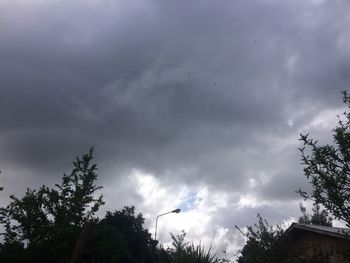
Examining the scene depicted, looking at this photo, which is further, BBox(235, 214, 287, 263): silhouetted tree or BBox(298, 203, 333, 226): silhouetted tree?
BBox(298, 203, 333, 226): silhouetted tree

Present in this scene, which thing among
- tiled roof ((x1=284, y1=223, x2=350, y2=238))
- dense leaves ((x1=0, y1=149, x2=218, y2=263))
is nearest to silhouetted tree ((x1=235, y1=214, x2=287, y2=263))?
tiled roof ((x1=284, y1=223, x2=350, y2=238))

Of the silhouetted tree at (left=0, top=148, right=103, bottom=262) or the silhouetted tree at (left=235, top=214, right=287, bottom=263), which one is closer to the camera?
the silhouetted tree at (left=235, top=214, right=287, bottom=263)

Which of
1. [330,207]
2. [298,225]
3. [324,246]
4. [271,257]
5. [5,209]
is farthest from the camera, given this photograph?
[5,209]

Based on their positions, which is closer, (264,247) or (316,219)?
(264,247)

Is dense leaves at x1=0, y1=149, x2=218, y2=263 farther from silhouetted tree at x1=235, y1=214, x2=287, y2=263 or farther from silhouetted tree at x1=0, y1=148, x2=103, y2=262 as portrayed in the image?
silhouetted tree at x1=235, y1=214, x2=287, y2=263

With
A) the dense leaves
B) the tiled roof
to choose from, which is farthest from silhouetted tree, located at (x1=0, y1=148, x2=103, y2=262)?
the tiled roof

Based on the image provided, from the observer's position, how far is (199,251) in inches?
565

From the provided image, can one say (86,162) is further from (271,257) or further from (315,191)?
(315,191)

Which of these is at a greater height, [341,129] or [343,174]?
[341,129]

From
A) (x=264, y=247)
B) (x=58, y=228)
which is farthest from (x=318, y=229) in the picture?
(x=58, y=228)

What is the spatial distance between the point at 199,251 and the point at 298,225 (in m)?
7.76

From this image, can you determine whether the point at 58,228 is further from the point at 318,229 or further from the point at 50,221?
the point at 318,229

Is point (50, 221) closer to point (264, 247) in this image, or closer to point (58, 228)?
point (58, 228)

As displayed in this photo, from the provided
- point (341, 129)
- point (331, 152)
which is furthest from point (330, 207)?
point (341, 129)
